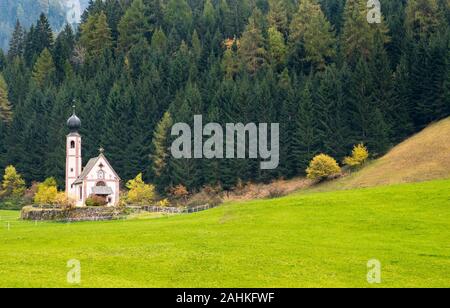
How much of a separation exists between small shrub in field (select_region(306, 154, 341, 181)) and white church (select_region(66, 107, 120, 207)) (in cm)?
2392

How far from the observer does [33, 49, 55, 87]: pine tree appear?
12838 centimetres

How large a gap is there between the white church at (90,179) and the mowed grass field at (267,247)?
77.0ft

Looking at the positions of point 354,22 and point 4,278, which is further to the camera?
point 354,22

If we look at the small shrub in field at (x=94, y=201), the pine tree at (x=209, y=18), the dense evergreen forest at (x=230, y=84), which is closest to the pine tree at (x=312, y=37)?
the dense evergreen forest at (x=230, y=84)

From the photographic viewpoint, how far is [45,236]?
152 ft

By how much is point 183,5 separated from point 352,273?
4921 inches

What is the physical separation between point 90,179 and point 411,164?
37244mm

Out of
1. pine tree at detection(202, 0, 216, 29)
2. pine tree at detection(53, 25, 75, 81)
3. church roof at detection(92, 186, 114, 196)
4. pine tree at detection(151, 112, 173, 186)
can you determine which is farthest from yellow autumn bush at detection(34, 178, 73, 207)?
pine tree at detection(202, 0, 216, 29)

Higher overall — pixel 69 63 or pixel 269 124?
pixel 69 63

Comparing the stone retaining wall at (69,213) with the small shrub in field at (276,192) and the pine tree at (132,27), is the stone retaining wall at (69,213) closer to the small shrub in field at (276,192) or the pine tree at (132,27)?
the small shrub in field at (276,192)

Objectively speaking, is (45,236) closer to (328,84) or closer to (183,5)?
(328,84)

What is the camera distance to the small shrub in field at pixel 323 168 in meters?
82.6

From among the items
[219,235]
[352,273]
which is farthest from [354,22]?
[352,273]

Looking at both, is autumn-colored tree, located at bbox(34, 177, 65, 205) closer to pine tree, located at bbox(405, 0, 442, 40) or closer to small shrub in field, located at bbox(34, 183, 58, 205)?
small shrub in field, located at bbox(34, 183, 58, 205)
